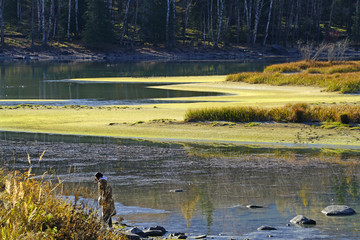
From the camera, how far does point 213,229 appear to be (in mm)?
11062

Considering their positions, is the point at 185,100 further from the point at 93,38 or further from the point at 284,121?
the point at 93,38

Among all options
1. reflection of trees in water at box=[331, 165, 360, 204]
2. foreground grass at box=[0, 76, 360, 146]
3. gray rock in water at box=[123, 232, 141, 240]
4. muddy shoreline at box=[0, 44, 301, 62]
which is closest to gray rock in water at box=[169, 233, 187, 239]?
gray rock in water at box=[123, 232, 141, 240]

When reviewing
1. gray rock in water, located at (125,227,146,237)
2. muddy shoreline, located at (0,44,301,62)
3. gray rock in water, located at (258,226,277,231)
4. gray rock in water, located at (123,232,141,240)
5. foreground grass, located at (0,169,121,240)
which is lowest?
muddy shoreline, located at (0,44,301,62)

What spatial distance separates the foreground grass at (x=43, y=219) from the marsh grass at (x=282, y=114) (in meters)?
17.4

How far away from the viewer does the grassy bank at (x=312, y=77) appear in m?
40.3

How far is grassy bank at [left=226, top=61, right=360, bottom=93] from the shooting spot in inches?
1587

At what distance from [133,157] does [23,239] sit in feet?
39.1

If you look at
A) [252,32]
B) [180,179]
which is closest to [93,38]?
[252,32]

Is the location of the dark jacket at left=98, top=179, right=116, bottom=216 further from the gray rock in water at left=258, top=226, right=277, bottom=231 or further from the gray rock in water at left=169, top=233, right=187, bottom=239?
the gray rock in water at left=258, top=226, right=277, bottom=231

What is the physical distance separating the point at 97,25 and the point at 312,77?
163ft

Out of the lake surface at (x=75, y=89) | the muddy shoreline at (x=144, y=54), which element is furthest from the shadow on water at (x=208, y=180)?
the muddy shoreline at (x=144, y=54)

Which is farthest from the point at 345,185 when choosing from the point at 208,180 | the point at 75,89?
the point at 75,89

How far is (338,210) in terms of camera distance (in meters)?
12.0

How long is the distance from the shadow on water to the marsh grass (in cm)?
478
